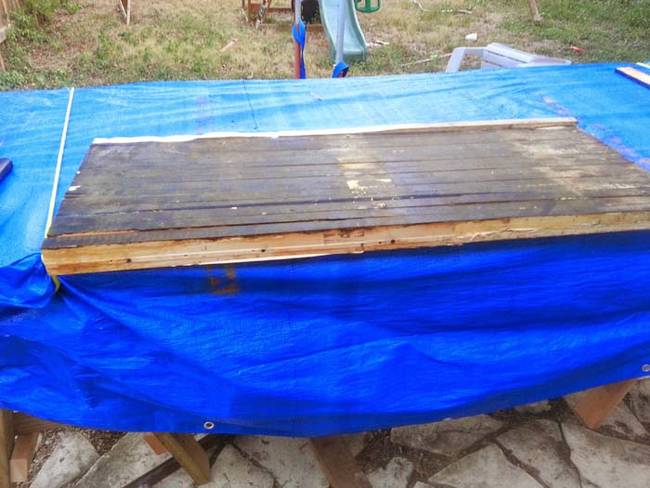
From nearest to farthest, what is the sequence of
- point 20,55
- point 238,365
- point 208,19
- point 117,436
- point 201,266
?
point 201,266
point 238,365
point 117,436
point 20,55
point 208,19

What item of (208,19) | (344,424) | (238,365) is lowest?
(208,19)

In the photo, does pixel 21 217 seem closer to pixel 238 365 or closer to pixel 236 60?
pixel 238 365

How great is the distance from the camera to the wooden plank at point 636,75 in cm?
295

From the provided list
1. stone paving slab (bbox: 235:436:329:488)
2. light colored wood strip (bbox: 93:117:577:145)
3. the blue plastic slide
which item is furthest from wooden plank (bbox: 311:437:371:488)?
the blue plastic slide

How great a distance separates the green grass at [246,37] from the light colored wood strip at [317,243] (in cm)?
515

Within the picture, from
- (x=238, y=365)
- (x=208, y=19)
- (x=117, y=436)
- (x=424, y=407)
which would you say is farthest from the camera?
(x=208, y=19)

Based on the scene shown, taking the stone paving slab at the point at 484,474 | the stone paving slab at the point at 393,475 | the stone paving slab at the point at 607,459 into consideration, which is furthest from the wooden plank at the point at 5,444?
the stone paving slab at the point at 607,459

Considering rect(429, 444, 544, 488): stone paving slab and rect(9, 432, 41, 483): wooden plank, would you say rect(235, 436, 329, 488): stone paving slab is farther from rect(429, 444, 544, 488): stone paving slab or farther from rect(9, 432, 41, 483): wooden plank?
rect(9, 432, 41, 483): wooden plank

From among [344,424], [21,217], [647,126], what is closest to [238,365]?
[344,424]

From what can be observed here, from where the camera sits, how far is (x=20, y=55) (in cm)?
645

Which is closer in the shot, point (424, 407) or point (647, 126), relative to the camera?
point (424, 407)

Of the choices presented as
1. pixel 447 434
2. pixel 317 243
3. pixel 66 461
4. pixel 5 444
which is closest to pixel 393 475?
pixel 447 434

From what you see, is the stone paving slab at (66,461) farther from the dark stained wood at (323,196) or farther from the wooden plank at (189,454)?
the dark stained wood at (323,196)

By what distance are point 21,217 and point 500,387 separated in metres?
1.72
